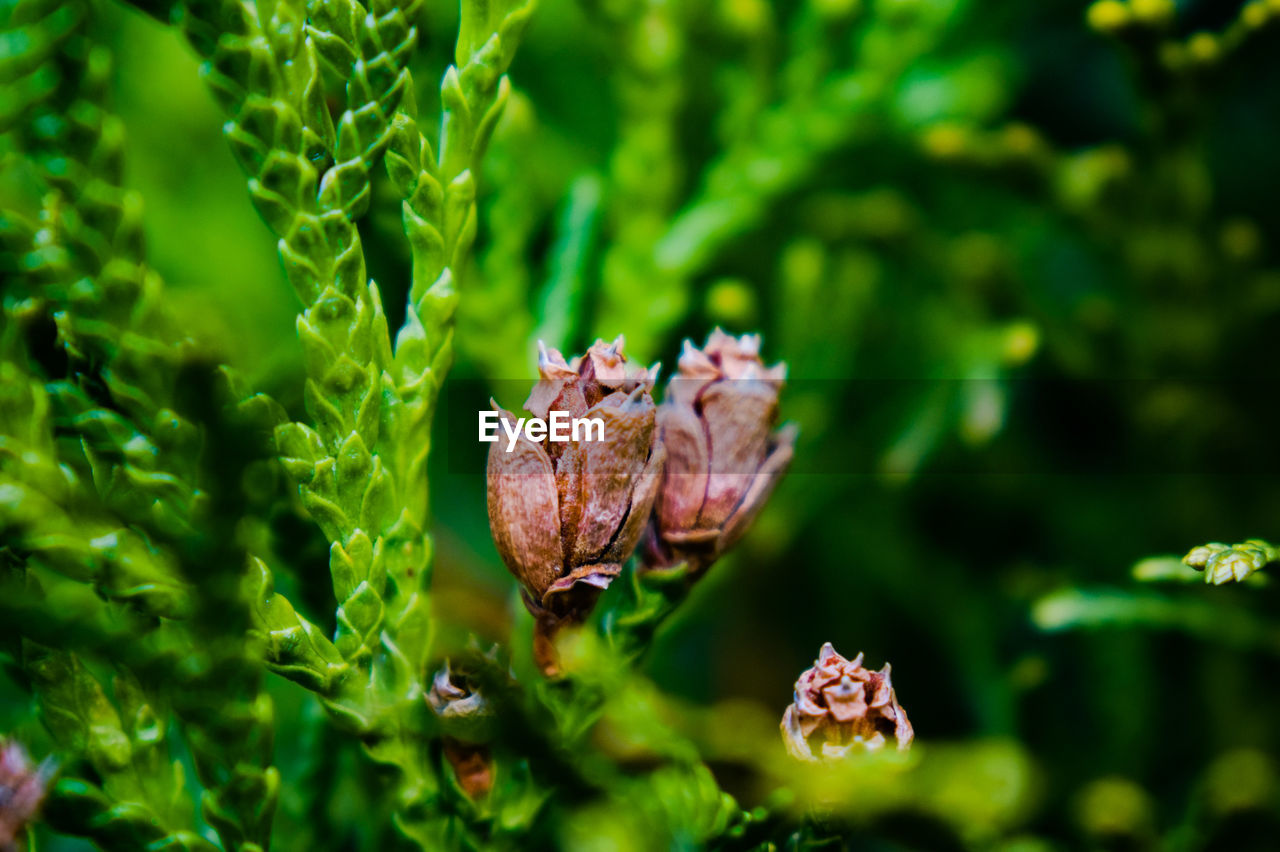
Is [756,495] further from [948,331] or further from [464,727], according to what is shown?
[948,331]

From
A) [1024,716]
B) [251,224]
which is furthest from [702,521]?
[251,224]

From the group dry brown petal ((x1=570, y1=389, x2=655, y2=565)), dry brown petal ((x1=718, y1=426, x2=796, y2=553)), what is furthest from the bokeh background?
dry brown petal ((x1=570, y1=389, x2=655, y2=565))

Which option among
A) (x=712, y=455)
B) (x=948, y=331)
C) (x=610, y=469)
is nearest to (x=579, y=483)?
(x=610, y=469)

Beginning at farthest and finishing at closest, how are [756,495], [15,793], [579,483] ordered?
[756,495] → [579,483] → [15,793]

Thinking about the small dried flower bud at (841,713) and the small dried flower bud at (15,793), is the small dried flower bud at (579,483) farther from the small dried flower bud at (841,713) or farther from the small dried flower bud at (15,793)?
the small dried flower bud at (15,793)

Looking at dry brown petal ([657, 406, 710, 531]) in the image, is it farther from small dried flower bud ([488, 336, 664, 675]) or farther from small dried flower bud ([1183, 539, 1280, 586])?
small dried flower bud ([1183, 539, 1280, 586])
